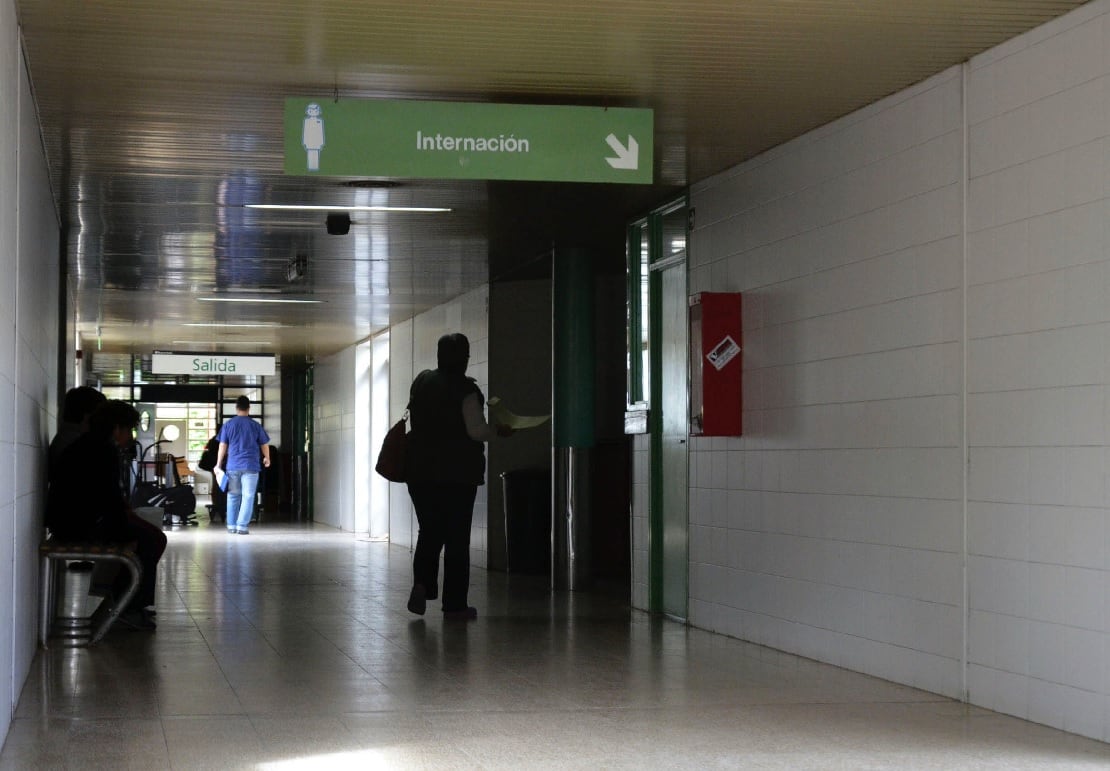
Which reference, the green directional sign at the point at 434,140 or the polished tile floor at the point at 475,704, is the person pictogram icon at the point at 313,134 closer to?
the green directional sign at the point at 434,140

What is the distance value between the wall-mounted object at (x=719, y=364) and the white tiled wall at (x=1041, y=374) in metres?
2.10

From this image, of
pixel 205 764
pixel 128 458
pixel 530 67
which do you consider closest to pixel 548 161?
pixel 530 67

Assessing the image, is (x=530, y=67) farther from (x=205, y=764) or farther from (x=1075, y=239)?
(x=205, y=764)

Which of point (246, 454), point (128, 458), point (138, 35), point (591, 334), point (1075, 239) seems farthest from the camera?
point (246, 454)

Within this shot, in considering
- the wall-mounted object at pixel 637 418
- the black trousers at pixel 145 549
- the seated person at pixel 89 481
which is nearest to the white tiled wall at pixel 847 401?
the wall-mounted object at pixel 637 418

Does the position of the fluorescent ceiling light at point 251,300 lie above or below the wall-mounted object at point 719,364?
above

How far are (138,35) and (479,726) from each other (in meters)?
2.84

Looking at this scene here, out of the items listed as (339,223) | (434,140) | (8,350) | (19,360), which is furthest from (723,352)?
(8,350)

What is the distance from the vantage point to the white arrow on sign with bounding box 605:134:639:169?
19.2 ft

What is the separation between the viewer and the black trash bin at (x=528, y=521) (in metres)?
12.1

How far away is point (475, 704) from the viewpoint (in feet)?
18.1

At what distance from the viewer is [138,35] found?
5.32 m

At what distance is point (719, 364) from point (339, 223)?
10.1 ft

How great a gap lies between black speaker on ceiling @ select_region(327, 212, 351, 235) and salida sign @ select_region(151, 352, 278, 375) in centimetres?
1068
